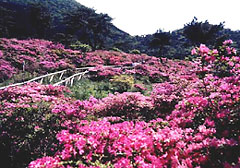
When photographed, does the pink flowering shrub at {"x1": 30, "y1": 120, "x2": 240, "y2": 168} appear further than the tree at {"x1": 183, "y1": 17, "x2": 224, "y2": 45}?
No

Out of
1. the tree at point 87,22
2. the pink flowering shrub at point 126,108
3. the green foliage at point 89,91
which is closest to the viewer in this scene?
the pink flowering shrub at point 126,108

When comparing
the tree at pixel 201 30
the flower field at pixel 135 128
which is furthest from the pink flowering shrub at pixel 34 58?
the tree at pixel 201 30

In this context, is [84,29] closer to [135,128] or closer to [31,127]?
[31,127]

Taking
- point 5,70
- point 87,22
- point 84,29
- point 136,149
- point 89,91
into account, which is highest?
point 87,22

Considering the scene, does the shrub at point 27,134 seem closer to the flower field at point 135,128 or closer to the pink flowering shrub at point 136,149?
the flower field at point 135,128

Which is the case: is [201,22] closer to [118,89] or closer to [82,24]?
[82,24]

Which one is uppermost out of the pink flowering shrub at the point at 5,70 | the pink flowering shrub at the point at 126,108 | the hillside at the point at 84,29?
the hillside at the point at 84,29

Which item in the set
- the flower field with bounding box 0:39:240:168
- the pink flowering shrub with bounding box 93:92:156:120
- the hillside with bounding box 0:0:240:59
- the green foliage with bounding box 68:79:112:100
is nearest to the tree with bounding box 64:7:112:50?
the hillside with bounding box 0:0:240:59

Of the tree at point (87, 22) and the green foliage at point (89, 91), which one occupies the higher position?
the tree at point (87, 22)

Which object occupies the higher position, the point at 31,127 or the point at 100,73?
the point at 100,73

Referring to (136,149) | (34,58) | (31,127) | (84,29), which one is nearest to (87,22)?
(84,29)

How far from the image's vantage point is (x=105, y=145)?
10.8ft

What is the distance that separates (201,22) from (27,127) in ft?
87.5

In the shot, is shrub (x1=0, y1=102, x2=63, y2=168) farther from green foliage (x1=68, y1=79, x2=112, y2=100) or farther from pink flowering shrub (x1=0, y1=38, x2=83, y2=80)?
pink flowering shrub (x1=0, y1=38, x2=83, y2=80)
